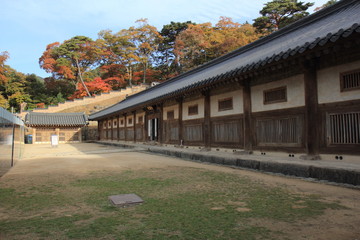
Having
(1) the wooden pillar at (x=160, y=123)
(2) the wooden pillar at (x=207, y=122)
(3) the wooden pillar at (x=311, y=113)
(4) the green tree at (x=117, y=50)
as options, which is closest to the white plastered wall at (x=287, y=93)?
(3) the wooden pillar at (x=311, y=113)

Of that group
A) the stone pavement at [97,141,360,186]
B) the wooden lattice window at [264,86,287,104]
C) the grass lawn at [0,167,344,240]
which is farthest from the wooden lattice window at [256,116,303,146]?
the grass lawn at [0,167,344,240]

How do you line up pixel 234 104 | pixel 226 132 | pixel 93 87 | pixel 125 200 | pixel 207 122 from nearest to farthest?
pixel 125 200, pixel 234 104, pixel 226 132, pixel 207 122, pixel 93 87

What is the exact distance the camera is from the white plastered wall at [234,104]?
9.67 metres

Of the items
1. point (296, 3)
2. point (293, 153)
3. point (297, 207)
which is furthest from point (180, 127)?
point (296, 3)

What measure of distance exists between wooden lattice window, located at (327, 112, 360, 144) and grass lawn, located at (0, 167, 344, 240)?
8.84 feet

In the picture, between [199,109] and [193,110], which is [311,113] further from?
[193,110]

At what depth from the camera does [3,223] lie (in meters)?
3.12

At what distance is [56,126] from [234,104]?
29354 millimetres

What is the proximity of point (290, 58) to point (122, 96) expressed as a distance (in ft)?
128

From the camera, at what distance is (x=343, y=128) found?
631 centimetres

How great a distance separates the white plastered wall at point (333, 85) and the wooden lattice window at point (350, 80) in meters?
0.08

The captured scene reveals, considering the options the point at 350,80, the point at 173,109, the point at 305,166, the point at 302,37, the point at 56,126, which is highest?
the point at 302,37

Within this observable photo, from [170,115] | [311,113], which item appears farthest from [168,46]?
[311,113]

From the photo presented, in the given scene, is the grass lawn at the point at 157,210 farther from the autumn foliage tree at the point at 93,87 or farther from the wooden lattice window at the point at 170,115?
the autumn foliage tree at the point at 93,87
